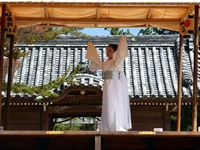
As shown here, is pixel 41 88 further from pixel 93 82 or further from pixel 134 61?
pixel 134 61

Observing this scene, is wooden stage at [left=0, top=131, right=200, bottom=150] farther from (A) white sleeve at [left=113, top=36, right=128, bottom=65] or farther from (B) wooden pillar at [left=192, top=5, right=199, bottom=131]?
(A) white sleeve at [left=113, top=36, right=128, bottom=65]

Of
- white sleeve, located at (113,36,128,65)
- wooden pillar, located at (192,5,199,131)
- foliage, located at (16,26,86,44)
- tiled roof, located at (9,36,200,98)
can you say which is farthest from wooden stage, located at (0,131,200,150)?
tiled roof, located at (9,36,200,98)

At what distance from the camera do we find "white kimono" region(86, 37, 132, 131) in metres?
8.47

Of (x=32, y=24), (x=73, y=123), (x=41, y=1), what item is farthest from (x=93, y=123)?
(x=41, y=1)

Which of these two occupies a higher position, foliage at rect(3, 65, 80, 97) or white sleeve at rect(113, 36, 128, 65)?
white sleeve at rect(113, 36, 128, 65)

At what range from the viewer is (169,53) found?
17.9 m

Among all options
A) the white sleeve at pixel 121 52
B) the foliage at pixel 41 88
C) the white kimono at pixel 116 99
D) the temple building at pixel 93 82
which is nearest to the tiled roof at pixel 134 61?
the temple building at pixel 93 82

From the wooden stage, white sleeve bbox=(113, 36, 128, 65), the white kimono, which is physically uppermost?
white sleeve bbox=(113, 36, 128, 65)

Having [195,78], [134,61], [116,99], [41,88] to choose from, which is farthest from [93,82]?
[195,78]

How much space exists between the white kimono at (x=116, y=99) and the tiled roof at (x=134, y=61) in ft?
21.6

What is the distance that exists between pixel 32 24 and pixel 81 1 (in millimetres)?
2233

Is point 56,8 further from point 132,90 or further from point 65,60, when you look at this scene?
point 65,60

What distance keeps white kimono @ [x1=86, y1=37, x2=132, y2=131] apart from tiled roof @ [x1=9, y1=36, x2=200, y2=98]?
659cm

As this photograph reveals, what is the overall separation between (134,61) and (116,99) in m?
9.12
